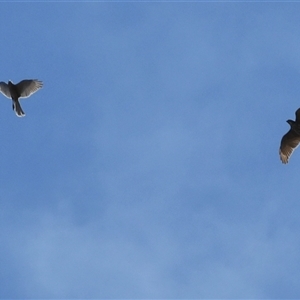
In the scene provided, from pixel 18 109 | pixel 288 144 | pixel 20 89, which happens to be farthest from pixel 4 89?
pixel 288 144

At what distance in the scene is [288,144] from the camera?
4359cm

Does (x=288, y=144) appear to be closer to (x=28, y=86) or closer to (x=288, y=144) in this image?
(x=288, y=144)

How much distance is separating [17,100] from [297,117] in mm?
14235

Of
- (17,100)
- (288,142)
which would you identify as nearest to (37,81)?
(17,100)

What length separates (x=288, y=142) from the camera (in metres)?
43.6

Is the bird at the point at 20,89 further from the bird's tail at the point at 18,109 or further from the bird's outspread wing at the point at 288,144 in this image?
the bird's outspread wing at the point at 288,144

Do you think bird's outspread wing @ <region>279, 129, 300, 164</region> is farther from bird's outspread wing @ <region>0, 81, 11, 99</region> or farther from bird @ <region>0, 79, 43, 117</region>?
bird's outspread wing @ <region>0, 81, 11, 99</region>

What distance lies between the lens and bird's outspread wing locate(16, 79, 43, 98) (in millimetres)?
43281

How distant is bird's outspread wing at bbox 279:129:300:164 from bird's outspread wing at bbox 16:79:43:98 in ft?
42.1

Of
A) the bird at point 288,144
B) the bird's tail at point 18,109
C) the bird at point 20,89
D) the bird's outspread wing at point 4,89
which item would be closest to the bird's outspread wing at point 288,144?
the bird at point 288,144

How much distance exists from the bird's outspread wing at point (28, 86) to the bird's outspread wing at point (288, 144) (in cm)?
1283

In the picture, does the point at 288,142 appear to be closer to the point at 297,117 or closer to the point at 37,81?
the point at 297,117

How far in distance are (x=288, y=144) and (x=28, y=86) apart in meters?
13.7

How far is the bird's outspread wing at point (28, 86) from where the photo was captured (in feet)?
142
